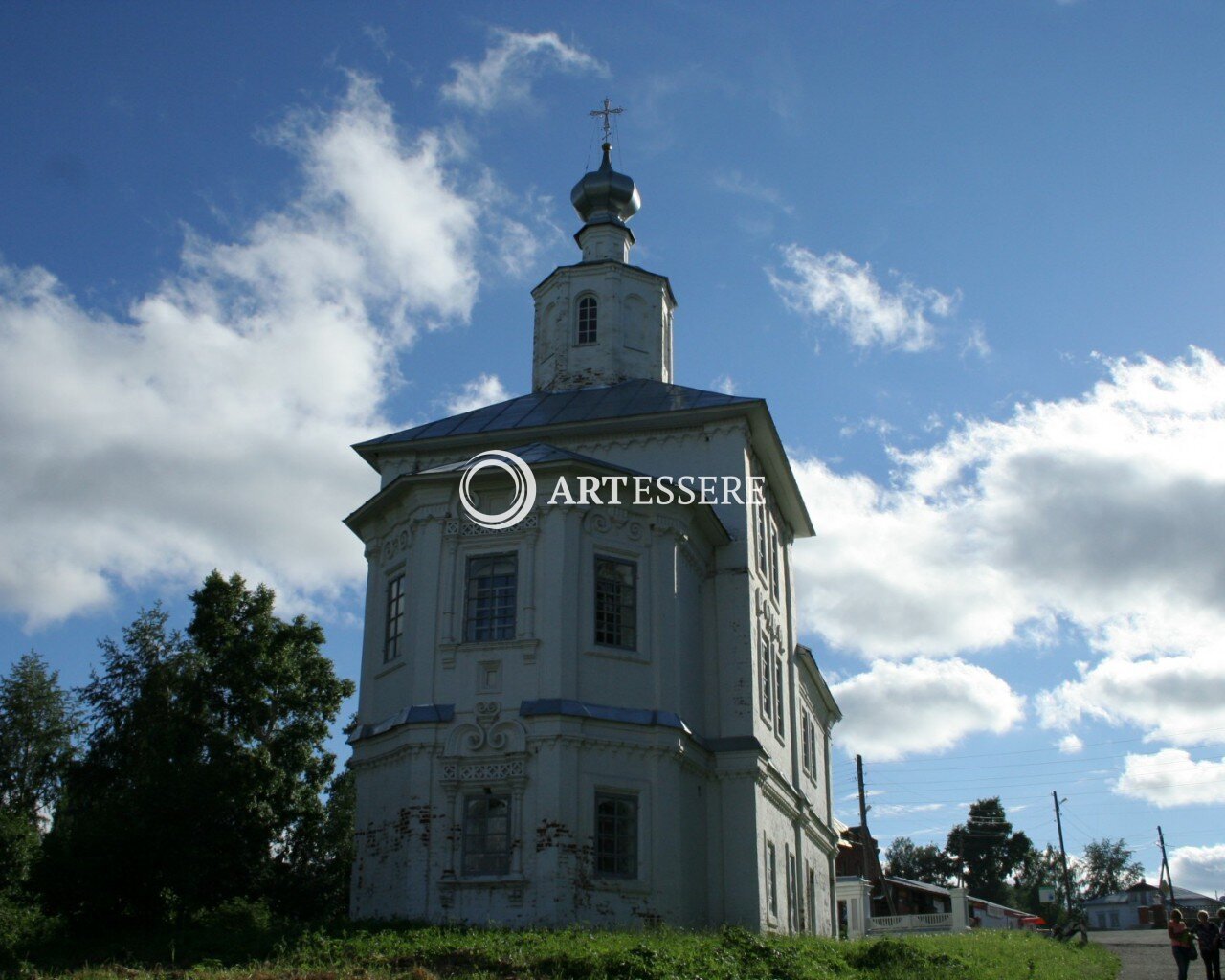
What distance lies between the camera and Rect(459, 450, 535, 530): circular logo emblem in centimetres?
2056

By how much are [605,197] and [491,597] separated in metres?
13.9

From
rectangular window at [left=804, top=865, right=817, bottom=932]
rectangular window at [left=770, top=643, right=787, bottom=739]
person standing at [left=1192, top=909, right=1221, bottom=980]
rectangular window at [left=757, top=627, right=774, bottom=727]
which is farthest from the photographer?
rectangular window at [left=804, top=865, right=817, bottom=932]

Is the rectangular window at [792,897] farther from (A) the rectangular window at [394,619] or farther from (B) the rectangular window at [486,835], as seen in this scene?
(A) the rectangular window at [394,619]

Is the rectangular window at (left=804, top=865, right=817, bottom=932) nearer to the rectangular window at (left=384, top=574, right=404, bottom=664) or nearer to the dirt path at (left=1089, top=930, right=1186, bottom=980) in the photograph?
the dirt path at (left=1089, top=930, right=1186, bottom=980)

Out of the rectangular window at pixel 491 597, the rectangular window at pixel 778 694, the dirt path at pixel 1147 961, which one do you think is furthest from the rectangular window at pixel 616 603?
the dirt path at pixel 1147 961

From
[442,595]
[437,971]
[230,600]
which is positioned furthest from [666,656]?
[230,600]

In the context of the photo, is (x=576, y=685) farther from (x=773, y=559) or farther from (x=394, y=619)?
(x=773, y=559)

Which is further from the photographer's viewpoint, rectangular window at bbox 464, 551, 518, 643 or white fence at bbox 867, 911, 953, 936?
white fence at bbox 867, 911, 953, 936

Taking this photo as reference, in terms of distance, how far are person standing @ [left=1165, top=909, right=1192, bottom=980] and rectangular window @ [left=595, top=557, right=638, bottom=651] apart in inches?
363

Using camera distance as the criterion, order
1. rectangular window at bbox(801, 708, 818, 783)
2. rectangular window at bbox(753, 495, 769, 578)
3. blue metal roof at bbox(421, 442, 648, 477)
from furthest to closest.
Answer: rectangular window at bbox(801, 708, 818, 783) → rectangular window at bbox(753, 495, 769, 578) → blue metal roof at bbox(421, 442, 648, 477)

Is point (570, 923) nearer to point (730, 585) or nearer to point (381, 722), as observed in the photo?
point (381, 722)

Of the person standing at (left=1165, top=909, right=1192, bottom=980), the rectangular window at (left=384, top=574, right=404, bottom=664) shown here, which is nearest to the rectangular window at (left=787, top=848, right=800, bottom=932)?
the person standing at (left=1165, top=909, right=1192, bottom=980)

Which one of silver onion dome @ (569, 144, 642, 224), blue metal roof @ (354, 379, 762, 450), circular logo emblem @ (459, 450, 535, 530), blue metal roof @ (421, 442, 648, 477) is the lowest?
circular logo emblem @ (459, 450, 535, 530)

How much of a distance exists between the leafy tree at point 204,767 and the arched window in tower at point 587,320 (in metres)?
10.7
